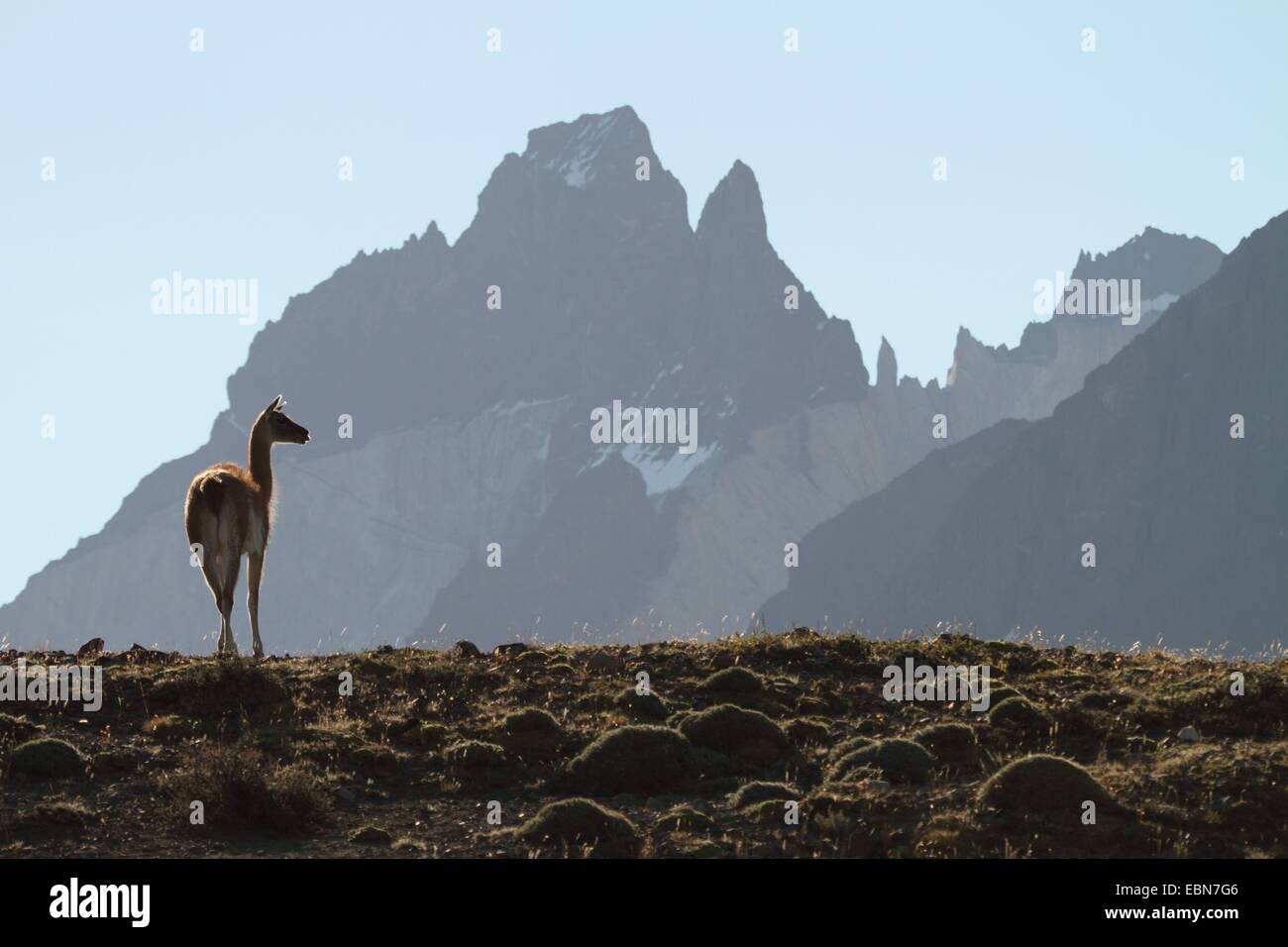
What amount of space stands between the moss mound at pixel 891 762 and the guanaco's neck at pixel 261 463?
13543 mm

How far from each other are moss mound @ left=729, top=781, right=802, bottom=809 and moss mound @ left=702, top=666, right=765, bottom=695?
4.63 metres

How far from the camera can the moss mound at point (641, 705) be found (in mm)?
21828

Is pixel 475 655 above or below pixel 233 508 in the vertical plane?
below

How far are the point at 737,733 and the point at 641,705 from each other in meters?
1.80

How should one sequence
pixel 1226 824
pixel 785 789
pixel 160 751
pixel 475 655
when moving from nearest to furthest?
pixel 1226 824
pixel 785 789
pixel 160 751
pixel 475 655

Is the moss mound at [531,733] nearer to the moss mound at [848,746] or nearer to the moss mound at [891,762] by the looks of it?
the moss mound at [848,746]

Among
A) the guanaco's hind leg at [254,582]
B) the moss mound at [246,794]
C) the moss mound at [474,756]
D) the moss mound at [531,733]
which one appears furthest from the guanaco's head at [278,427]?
the moss mound at [246,794]

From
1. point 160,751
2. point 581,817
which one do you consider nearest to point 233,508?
point 160,751

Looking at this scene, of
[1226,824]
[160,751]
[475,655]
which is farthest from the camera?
[475,655]
